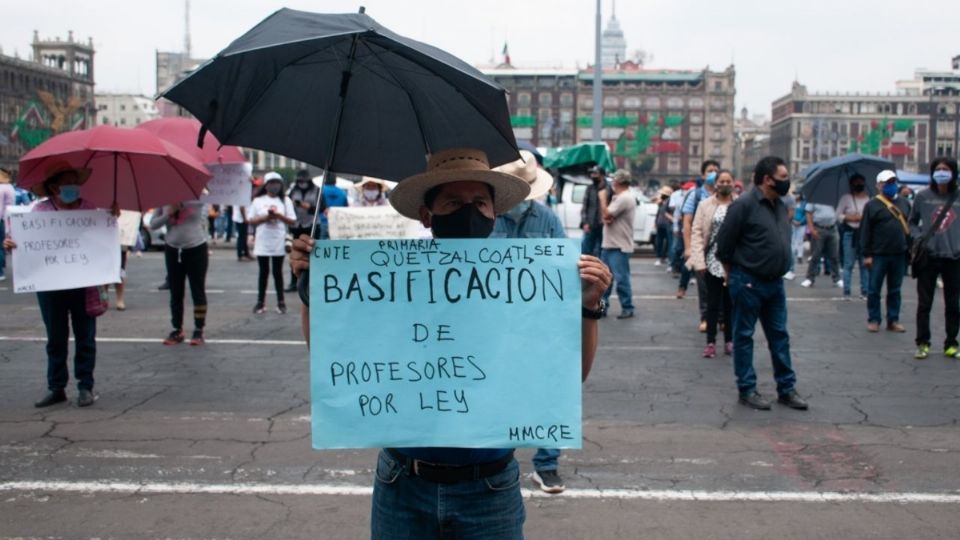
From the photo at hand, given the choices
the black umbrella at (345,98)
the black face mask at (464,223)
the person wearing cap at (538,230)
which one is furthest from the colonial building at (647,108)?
the black face mask at (464,223)

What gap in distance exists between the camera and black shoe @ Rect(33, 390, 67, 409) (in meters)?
7.24

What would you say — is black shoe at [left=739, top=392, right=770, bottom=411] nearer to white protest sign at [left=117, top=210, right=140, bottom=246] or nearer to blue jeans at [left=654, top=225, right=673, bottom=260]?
white protest sign at [left=117, top=210, right=140, bottom=246]

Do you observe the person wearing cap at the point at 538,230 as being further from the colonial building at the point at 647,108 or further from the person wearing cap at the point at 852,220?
the colonial building at the point at 647,108

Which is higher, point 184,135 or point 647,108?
point 647,108

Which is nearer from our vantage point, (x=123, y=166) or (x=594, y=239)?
(x=123, y=166)

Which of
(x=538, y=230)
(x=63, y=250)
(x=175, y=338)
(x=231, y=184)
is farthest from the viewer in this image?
(x=231, y=184)

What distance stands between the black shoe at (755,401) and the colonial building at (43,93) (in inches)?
2602

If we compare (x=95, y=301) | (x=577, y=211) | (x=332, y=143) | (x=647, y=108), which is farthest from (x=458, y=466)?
(x=647, y=108)

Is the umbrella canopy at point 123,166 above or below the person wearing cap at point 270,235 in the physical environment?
above

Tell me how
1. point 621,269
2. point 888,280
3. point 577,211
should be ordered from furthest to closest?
point 577,211 < point 621,269 < point 888,280

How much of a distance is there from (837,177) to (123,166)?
9.76 metres

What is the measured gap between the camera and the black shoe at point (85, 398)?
727 cm

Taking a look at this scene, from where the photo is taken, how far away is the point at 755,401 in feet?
23.9

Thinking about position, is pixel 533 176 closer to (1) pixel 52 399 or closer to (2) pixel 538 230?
(2) pixel 538 230
